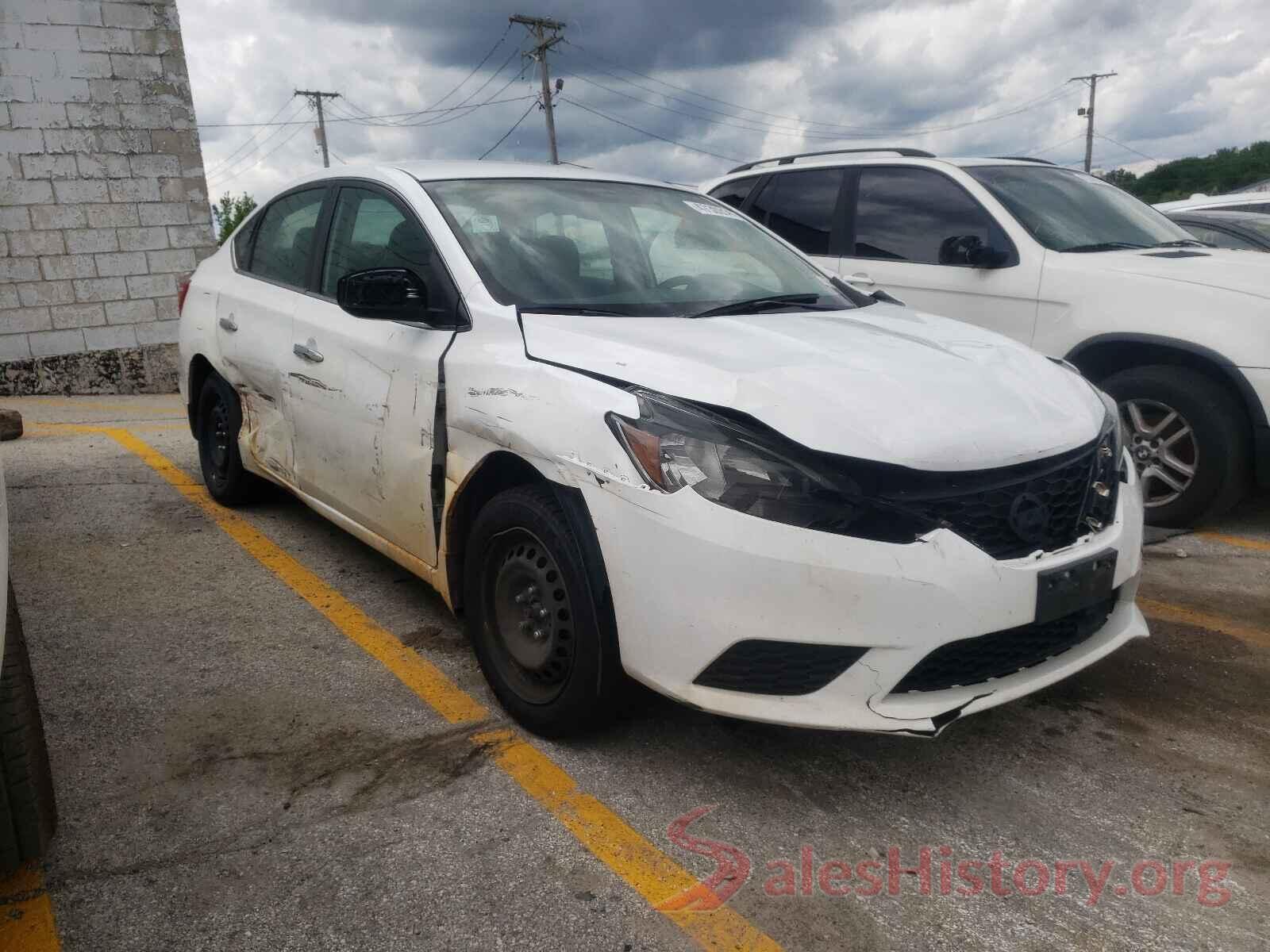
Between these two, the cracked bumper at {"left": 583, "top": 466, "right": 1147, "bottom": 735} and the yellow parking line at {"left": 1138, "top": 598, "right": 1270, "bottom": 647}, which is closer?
the cracked bumper at {"left": 583, "top": 466, "right": 1147, "bottom": 735}

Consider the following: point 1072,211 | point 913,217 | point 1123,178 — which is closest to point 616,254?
point 913,217

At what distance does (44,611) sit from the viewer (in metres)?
3.77

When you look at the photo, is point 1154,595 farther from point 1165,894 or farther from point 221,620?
point 221,620

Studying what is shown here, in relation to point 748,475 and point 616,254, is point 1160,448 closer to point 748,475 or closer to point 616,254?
point 616,254

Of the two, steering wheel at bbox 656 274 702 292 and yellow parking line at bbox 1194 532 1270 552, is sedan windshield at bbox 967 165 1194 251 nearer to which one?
yellow parking line at bbox 1194 532 1270 552

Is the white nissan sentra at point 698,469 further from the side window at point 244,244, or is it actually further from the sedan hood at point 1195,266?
the sedan hood at point 1195,266

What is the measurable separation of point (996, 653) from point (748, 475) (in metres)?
0.77

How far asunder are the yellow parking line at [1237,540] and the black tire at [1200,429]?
0.09 meters

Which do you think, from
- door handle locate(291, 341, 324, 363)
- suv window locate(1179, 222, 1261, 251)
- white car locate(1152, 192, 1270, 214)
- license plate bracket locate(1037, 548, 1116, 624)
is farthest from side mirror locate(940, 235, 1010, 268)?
white car locate(1152, 192, 1270, 214)

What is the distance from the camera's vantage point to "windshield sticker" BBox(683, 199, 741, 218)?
12.9 ft

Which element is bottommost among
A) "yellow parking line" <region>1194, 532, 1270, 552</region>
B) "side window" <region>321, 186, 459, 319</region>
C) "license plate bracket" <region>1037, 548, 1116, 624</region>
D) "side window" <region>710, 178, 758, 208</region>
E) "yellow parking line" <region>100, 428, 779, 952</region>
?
"yellow parking line" <region>1194, 532, 1270, 552</region>

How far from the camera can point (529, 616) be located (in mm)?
2791

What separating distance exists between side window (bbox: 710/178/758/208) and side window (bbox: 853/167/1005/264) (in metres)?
0.85

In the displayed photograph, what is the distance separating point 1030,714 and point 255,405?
3.33m
